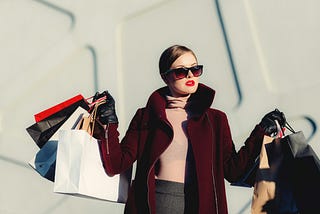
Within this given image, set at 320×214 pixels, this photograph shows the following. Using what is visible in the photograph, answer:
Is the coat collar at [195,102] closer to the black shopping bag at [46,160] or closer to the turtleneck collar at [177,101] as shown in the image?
the turtleneck collar at [177,101]

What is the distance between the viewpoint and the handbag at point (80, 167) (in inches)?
70.1

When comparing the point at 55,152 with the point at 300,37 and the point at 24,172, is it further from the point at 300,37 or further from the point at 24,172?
the point at 300,37

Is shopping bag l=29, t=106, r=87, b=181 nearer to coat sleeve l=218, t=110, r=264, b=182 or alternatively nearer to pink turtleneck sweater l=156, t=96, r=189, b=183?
pink turtleneck sweater l=156, t=96, r=189, b=183

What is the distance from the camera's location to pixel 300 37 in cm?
267

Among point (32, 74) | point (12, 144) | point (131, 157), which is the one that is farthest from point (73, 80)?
point (131, 157)

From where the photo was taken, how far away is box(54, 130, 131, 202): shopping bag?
5.84 ft

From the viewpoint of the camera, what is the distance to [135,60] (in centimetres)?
287

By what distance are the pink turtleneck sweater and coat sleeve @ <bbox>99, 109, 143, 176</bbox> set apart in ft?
0.32

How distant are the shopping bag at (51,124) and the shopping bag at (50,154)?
14mm

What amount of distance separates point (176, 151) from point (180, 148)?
0.05ft

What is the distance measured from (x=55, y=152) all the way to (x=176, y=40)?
3.39 ft

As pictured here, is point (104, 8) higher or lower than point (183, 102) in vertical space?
higher

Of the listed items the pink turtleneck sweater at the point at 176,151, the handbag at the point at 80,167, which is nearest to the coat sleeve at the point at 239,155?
the pink turtleneck sweater at the point at 176,151

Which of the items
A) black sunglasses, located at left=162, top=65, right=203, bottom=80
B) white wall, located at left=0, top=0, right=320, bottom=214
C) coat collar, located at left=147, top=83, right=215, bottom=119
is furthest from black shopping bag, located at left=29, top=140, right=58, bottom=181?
white wall, located at left=0, top=0, right=320, bottom=214
